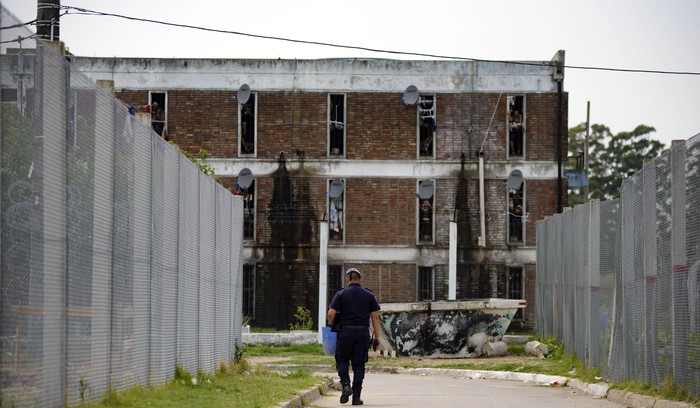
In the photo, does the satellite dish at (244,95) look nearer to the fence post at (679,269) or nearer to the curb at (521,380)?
the curb at (521,380)

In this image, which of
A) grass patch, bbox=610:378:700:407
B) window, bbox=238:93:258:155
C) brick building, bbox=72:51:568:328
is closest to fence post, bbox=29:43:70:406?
grass patch, bbox=610:378:700:407

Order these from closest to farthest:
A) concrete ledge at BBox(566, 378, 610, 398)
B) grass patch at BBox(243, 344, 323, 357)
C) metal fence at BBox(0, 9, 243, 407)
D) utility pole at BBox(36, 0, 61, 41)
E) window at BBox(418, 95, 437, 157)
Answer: metal fence at BBox(0, 9, 243, 407) < concrete ledge at BBox(566, 378, 610, 398) < utility pole at BBox(36, 0, 61, 41) < grass patch at BBox(243, 344, 323, 357) < window at BBox(418, 95, 437, 157)

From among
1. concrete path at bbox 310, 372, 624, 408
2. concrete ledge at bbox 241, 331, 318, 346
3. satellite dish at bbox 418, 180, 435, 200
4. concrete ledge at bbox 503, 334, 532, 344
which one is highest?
satellite dish at bbox 418, 180, 435, 200

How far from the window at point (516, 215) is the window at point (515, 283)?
39.9 inches

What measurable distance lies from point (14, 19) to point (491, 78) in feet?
117

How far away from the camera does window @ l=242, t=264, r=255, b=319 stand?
1711 inches

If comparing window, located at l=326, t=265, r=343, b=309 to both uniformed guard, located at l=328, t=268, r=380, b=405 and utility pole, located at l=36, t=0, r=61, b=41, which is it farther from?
uniformed guard, located at l=328, t=268, r=380, b=405

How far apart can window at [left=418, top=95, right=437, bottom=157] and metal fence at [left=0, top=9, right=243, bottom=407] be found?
26.6 meters

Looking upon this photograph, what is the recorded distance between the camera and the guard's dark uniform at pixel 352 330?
57.2 feet

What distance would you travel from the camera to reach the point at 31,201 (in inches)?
389

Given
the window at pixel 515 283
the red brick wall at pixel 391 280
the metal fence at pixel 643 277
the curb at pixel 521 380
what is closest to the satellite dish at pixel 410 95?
the red brick wall at pixel 391 280

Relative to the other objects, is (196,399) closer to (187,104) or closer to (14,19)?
(14,19)

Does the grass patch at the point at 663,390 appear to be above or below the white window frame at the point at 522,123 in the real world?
below

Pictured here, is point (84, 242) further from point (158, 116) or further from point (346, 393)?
point (158, 116)
